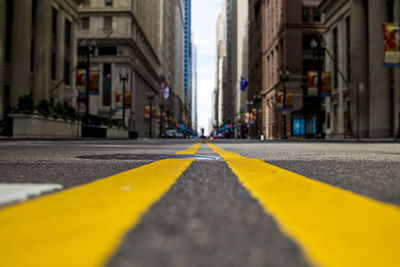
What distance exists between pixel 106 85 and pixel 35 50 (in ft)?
93.3

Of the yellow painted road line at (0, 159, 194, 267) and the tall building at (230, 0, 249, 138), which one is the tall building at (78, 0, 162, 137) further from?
the yellow painted road line at (0, 159, 194, 267)

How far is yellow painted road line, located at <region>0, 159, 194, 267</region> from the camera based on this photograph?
0.83 metres

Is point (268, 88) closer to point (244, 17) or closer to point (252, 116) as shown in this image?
point (252, 116)

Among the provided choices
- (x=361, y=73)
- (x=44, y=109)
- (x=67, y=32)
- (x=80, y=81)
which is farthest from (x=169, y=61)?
(x=44, y=109)

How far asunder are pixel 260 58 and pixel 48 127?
65162mm

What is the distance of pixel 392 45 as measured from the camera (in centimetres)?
2027

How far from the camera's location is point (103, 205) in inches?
58.1

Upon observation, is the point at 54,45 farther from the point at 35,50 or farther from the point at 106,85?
the point at 106,85

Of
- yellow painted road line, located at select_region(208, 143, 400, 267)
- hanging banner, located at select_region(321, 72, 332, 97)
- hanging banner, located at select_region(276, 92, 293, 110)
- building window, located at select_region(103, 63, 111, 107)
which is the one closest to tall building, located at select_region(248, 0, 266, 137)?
building window, located at select_region(103, 63, 111, 107)

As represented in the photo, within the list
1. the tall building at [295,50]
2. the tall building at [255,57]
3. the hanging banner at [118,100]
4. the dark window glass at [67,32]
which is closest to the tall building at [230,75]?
the tall building at [255,57]

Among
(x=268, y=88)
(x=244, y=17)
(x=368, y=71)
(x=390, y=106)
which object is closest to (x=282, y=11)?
(x=268, y=88)

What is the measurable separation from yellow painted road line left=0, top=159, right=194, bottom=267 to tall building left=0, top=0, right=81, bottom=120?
2821cm

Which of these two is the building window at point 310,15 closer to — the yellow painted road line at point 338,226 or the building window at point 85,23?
the building window at point 85,23

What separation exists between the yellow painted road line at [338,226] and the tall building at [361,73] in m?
29.0
